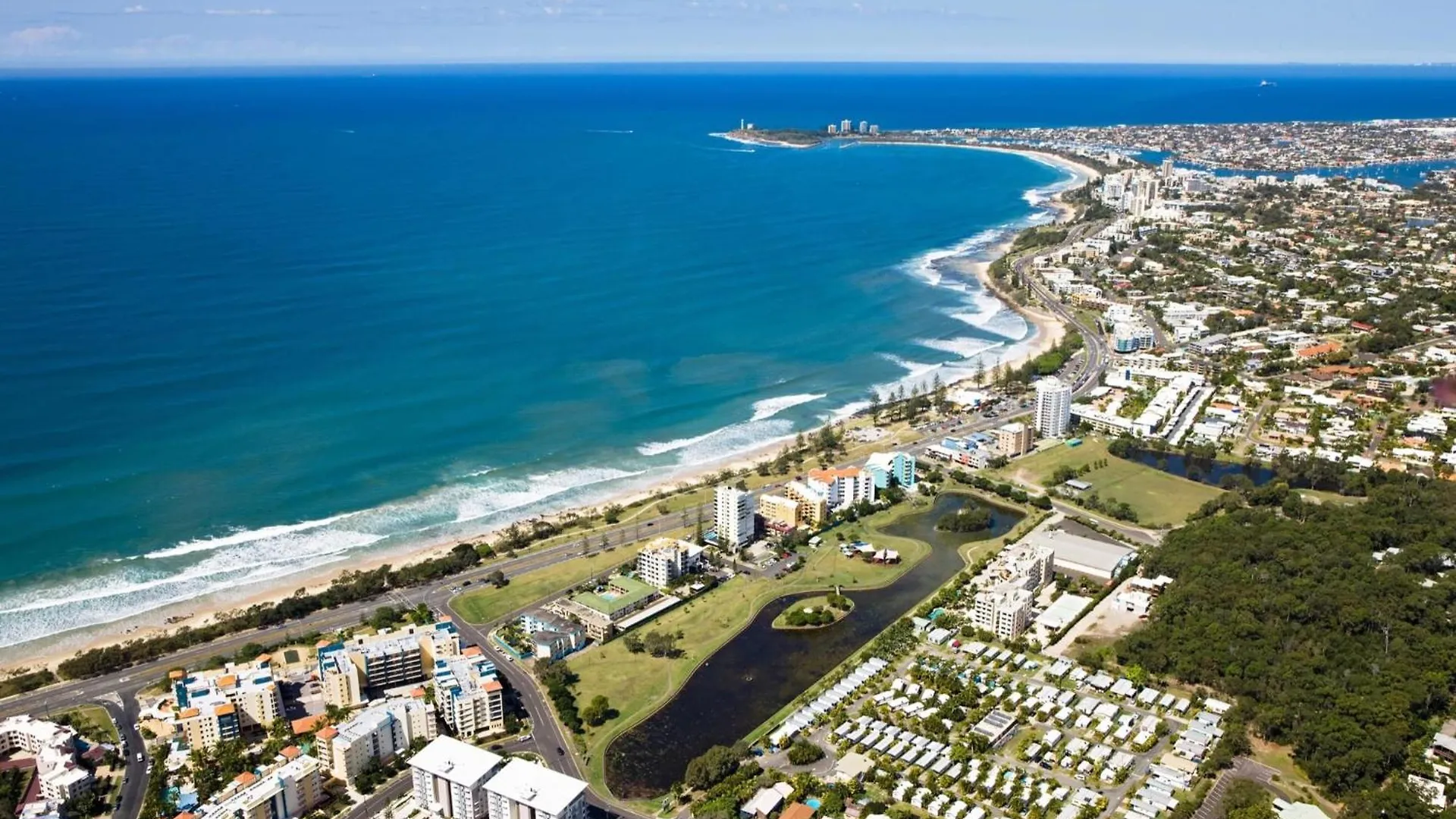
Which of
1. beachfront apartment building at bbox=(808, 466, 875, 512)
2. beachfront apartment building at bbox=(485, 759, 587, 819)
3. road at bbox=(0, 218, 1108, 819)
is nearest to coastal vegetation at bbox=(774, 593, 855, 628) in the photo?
beachfront apartment building at bbox=(808, 466, 875, 512)

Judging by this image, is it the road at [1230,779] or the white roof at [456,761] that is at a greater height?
the white roof at [456,761]

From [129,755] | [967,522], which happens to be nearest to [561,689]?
[129,755]

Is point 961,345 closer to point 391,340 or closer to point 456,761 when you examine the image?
point 391,340

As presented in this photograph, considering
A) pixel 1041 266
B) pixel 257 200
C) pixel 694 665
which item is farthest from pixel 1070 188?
pixel 694 665

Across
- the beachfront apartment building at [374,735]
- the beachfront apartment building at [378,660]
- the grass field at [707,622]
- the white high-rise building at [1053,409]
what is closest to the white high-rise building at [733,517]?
the grass field at [707,622]

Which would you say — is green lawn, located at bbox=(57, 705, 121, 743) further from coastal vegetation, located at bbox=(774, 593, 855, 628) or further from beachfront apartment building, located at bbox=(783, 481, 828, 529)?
beachfront apartment building, located at bbox=(783, 481, 828, 529)

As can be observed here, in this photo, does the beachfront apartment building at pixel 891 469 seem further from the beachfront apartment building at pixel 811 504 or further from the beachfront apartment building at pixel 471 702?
the beachfront apartment building at pixel 471 702

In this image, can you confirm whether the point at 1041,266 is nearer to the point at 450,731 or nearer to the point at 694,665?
the point at 694,665
